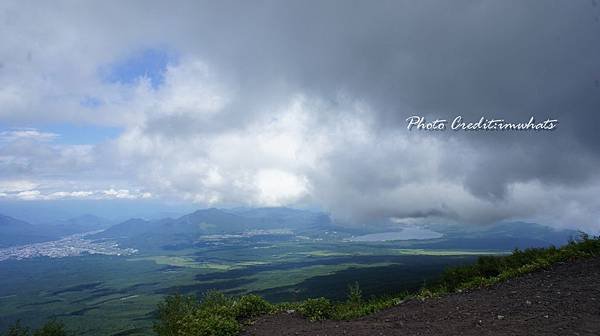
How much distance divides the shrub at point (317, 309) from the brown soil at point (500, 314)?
499 mm

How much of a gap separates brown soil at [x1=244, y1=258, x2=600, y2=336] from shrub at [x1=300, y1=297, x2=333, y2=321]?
0.50 m

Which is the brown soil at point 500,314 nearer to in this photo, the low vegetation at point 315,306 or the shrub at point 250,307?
the low vegetation at point 315,306

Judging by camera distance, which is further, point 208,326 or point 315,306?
point 315,306

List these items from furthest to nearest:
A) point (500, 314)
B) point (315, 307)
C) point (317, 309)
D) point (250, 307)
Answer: point (250, 307), point (315, 307), point (317, 309), point (500, 314)

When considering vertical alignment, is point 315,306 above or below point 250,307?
above

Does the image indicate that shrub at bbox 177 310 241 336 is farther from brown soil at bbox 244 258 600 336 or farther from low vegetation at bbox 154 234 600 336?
brown soil at bbox 244 258 600 336

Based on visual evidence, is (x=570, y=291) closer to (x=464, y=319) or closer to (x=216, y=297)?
(x=464, y=319)

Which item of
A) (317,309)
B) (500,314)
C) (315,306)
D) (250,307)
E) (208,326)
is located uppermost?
(500,314)

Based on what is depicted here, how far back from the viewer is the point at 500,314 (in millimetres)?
13070

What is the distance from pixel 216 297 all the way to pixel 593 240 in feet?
65.1

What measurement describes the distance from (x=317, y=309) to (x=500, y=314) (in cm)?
760

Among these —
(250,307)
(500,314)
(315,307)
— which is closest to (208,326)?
(250,307)

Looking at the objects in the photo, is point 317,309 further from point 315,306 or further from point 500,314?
point 500,314

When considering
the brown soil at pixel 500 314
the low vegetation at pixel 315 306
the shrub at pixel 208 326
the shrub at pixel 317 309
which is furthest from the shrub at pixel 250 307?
the shrub at pixel 317 309
